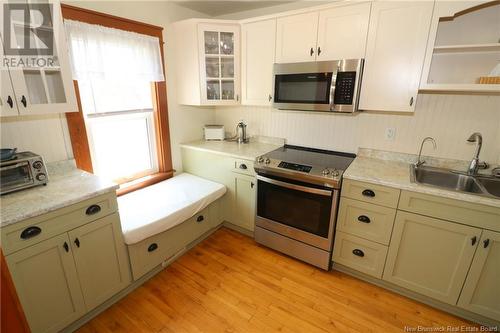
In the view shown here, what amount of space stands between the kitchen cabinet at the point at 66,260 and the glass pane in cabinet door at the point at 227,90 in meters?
1.56

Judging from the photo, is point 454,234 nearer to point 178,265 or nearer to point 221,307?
point 221,307

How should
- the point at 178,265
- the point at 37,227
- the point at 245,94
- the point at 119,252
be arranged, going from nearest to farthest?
1. the point at 37,227
2. the point at 119,252
3. the point at 178,265
4. the point at 245,94

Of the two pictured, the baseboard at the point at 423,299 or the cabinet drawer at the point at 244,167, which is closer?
the baseboard at the point at 423,299

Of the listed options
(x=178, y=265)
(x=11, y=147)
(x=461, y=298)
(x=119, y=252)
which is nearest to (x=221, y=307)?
(x=178, y=265)

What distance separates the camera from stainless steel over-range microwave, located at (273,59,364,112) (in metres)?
1.93

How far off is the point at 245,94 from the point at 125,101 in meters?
1.19

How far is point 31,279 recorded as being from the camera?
4.37 feet

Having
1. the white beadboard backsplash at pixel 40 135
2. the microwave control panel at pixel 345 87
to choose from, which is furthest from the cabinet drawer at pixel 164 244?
the microwave control panel at pixel 345 87

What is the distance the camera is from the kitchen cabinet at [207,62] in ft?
8.00

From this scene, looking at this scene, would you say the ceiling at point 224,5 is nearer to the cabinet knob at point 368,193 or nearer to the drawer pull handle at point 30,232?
the cabinet knob at point 368,193

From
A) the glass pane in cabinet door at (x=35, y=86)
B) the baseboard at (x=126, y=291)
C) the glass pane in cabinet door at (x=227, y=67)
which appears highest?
the glass pane in cabinet door at (x=227, y=67)

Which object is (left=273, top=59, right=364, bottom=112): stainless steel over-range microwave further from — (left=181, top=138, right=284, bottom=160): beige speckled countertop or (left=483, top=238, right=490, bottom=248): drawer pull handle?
(left=483, top=238, right=490, bottom=248): drawer pull handle

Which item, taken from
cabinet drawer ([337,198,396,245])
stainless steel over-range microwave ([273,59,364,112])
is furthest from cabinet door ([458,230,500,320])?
stainless steel over-range microwave ([273,59,364,112])

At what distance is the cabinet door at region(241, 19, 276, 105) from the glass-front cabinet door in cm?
9
